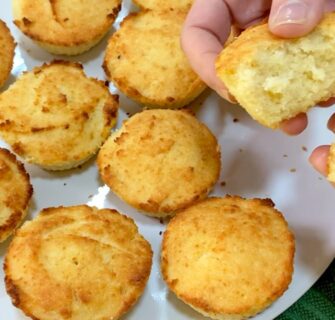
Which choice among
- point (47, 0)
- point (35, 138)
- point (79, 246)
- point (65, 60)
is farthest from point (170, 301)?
point (47, 0)

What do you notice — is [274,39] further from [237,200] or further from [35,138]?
[35,138]

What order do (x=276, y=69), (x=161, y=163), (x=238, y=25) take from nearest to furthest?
(x=276, y=69) < (x=161, y=163) < (x=238, y=25)

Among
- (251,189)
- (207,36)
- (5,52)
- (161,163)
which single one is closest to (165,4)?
(207,36)

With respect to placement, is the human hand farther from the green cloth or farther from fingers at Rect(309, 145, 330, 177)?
the green cloth

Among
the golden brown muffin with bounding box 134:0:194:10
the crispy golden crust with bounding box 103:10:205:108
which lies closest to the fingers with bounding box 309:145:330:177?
the crispy golden crust with bounding box 103:10:205:108

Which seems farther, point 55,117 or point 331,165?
point 55,117

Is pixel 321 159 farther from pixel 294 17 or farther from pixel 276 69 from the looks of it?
pixel 294 17
